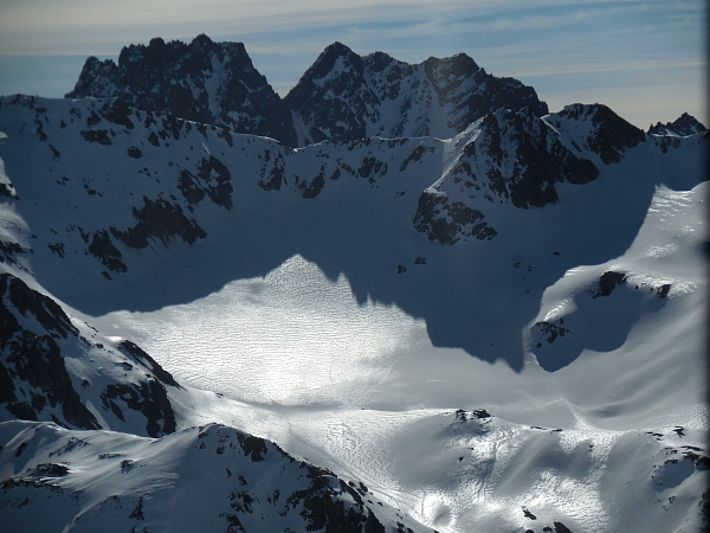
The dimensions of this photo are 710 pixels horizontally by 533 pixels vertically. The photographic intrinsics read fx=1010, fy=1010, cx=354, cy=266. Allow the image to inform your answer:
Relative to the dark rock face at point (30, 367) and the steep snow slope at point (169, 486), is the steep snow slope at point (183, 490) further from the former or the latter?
the dark rock face at point (30, 367)

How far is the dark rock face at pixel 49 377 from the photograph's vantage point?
342 ft

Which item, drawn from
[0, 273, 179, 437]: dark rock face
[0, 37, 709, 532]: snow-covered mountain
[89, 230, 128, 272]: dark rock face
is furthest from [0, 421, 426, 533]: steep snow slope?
[89, 230, 128, 272]: dark rock face

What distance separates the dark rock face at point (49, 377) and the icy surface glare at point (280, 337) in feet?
88.6

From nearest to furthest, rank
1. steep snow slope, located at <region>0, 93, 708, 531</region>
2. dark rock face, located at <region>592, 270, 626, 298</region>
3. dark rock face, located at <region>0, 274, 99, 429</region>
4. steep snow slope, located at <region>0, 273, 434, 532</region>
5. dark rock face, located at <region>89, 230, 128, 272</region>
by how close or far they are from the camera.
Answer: steep snow slope, located at <region>0, 273, 434, 532</region>, dark rock face, located at <region>0, 274, 99, 429</region>, steep snow slope, located at <region>0, 93, 708, 531</region>, dark rock face, located at <region>592, 270, 626, 298</region>, dark rock face, located at <region>89, 230, 128, 272</region>

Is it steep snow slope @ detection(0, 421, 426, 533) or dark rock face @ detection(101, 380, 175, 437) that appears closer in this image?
steep snow slope @ detection(0, 421, 426, 533)

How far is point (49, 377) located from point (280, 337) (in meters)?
64.7

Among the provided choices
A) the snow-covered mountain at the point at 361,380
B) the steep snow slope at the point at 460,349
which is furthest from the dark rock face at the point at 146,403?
the steep snow slope at the point at 460,349

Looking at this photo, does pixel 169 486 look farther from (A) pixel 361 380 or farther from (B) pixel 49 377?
(A) pixel 361 380

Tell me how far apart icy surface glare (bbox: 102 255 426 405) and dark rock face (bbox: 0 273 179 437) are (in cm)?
2699

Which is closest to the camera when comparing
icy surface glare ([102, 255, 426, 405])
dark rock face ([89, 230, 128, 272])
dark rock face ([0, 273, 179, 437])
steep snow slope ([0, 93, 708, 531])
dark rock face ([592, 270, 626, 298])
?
dark rock face ([0, 273, 179, 437])

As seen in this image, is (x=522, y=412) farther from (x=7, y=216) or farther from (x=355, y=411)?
(x=7, y=216)

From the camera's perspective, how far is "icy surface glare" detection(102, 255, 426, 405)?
147 meters

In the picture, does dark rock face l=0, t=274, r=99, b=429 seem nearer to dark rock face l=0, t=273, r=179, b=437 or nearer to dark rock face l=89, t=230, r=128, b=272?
dark rock face l=0, t=273, r=179, b=437

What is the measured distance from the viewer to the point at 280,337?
168875 mm
